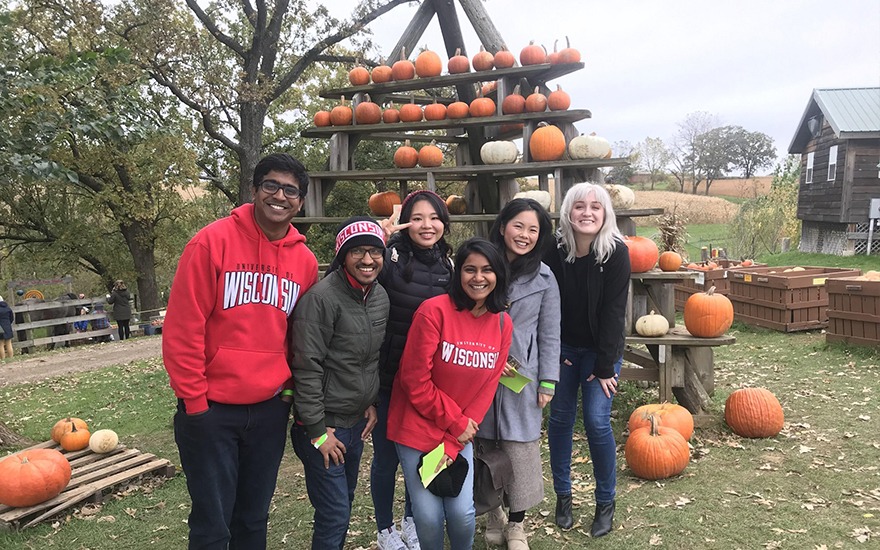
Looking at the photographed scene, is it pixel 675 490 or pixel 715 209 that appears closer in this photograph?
pixel 675 490

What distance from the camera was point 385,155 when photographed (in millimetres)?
18375

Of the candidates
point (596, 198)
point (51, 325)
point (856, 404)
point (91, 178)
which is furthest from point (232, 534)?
point (91, 178)

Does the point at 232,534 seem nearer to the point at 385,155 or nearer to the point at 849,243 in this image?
the point at 385,155

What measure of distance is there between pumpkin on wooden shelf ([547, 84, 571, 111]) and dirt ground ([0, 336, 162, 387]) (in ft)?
29.1

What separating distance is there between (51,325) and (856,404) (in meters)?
17.0

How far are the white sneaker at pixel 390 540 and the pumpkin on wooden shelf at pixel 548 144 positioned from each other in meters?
3.49

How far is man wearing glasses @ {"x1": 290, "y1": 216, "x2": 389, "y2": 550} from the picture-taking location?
8.00 feet

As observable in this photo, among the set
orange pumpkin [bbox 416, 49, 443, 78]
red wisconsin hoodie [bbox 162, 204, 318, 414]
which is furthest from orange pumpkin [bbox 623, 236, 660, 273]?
red wisconsin hoodie [bbox 162, 204, 318, 414]

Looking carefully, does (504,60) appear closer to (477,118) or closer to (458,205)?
(477,118)

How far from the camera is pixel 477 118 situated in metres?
5.62

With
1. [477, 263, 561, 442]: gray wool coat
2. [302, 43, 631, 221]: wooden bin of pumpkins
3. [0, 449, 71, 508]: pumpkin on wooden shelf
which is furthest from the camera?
[302, 43, 631, 221]: wooden bin of pumpkins

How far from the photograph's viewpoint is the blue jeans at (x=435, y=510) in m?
2.63

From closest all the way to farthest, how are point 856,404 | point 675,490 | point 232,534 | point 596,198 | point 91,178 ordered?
point 232,534
point 596,198
point 675,490
point 856,404
point 91,178

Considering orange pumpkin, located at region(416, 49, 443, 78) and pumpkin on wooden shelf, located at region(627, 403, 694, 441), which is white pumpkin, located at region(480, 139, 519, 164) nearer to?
orange pumpkin, located at region(416, 49, 443, 78)
